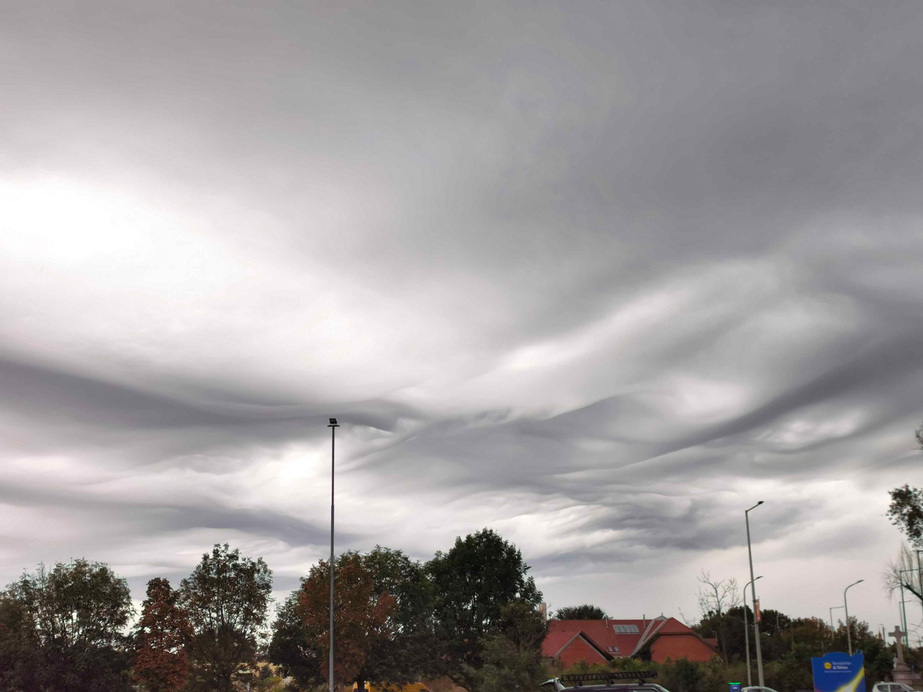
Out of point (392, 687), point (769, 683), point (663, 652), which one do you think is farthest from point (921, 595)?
point (392, 687)

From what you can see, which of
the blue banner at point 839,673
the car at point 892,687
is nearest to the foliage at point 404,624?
the car at point 892,687

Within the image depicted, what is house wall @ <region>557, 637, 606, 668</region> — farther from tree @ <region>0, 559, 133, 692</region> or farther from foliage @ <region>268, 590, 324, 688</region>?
tree @ <region>0, 559, 133, 692</region>

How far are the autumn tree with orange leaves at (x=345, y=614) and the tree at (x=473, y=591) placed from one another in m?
6.69

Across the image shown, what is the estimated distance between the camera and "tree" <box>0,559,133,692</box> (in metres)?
59.9

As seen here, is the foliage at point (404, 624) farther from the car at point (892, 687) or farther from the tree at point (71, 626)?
the car at point (892, 687)

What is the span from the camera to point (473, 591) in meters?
75.9

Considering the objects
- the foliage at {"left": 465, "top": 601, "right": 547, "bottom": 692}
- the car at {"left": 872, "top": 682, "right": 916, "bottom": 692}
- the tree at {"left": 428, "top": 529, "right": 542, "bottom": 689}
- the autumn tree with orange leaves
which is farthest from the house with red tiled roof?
the foliage at {"left": 465, "top": 601, "right": 547, "bottom": 692}

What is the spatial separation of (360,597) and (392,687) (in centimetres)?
1165

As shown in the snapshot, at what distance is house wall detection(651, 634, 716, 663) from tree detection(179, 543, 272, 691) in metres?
51.4

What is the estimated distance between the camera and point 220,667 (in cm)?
6103

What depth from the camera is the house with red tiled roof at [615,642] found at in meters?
96.1

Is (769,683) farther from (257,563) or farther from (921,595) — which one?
(257,563)

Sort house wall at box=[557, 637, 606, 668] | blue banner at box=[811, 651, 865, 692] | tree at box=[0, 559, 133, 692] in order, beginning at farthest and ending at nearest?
house wall at box=[557, 637, 606, 668]
tree at box=[0, 559, 133, 692]
blue banner at box=[811, 651, 865, 692]

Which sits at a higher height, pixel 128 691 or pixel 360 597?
pixel 360 597
